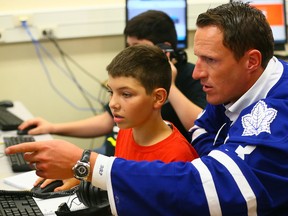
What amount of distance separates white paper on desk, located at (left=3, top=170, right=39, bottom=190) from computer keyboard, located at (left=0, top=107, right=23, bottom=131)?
2.26 feet

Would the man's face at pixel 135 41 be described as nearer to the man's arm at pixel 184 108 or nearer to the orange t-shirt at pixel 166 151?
the man's arm at pixel 184 108

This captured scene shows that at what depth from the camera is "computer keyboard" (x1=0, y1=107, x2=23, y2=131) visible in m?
2.48

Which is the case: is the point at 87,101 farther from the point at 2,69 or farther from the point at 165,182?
the point at 165,182

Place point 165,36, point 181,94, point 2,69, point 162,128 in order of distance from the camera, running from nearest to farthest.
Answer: point 162,128
point 181,94
point 165,36
point 2,69

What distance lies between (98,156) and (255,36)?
1.61ft

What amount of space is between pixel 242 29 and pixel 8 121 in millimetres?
1576

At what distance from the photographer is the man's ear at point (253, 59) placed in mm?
1286

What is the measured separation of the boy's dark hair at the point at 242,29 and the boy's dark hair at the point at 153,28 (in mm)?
886

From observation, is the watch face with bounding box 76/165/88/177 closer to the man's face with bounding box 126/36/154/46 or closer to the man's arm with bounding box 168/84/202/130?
the man's arm with bounding box 168/84/202/130

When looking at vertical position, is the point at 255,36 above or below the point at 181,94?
above

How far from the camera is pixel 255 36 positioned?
129cm

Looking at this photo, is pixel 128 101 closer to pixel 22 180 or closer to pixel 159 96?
pixel 159 96

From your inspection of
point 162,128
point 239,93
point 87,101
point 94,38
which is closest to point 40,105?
point 87,101

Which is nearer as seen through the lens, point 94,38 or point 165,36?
point 165,36
